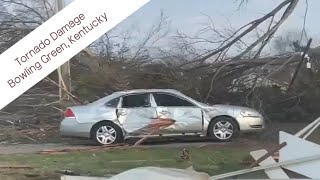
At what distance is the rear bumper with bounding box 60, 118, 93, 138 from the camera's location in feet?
14.8

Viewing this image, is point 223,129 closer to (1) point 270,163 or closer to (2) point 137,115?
(1) point 270,163

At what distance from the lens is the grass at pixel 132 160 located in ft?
14.7

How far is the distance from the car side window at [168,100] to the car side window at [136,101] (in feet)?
0.22

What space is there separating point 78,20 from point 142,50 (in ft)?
1.64

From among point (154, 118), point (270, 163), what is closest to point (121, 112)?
point (154, 118)

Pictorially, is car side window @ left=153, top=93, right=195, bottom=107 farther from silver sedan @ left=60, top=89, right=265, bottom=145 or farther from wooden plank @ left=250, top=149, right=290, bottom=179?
wooden plank @ left=250, top=149, right=290, bottom=179

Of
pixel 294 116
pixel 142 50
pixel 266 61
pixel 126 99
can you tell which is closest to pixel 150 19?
pixel 142 50

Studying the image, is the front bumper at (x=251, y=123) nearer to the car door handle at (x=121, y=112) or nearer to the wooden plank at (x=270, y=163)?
the wooden plank at (x=270, y=163)

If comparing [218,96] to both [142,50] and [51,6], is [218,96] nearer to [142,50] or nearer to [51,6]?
[142,50]

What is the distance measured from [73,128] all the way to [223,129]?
3.51 feet

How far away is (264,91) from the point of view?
4.49 meters

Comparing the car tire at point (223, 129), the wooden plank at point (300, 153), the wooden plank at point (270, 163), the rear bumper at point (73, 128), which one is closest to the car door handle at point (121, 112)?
the rear bumper at point (73, 128)

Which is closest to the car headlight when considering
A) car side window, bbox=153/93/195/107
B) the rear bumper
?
car side window, bbox=153/93/195/107

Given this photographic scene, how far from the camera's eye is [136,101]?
446cm
